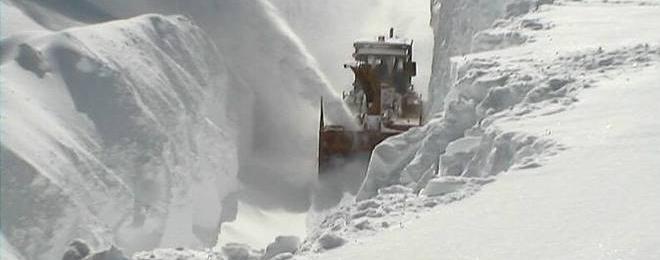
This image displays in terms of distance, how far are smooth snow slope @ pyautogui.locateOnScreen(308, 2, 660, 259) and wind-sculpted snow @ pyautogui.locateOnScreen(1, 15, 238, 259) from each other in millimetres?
4980

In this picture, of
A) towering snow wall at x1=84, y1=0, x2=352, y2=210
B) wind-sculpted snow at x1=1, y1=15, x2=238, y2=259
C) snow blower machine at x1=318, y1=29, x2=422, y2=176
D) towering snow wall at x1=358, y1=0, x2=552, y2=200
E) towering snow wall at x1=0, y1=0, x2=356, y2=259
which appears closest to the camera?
towering snow wall at x1=358, y1=0, x2=552, y2=200

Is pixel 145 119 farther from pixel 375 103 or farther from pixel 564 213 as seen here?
A: pixel 564 213

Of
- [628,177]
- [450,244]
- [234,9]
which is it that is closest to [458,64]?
[628,177]

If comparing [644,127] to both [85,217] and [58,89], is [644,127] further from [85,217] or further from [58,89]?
[58,89]

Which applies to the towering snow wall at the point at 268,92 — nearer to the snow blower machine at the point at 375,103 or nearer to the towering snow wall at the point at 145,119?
the towering snow wall at the point at 145,119

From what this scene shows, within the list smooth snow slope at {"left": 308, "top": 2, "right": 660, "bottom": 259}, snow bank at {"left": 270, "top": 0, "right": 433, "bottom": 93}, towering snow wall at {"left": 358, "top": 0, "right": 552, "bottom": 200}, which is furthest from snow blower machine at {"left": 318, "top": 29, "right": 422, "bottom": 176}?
smooth snow slope at {"left": 308, "top": 2, "right": 660, "bottom": 259}

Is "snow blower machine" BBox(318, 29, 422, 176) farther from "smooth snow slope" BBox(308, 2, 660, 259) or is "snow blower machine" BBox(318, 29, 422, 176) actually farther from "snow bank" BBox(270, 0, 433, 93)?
"smooth snow slope" BBox(308, 2, 660, 259)

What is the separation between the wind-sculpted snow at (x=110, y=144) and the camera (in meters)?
9.75

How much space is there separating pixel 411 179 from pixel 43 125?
601 centimetres

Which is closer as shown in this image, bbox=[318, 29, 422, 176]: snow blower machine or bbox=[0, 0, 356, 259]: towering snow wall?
bbox=[0, 0, 356, 259]: towering snow wall

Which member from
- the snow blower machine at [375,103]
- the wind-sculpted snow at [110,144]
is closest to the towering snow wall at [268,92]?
the snow blower machine at [375,103]

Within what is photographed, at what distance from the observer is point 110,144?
11.8 metres

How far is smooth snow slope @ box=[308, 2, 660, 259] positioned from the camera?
3.87 m

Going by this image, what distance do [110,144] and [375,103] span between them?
4014mm
